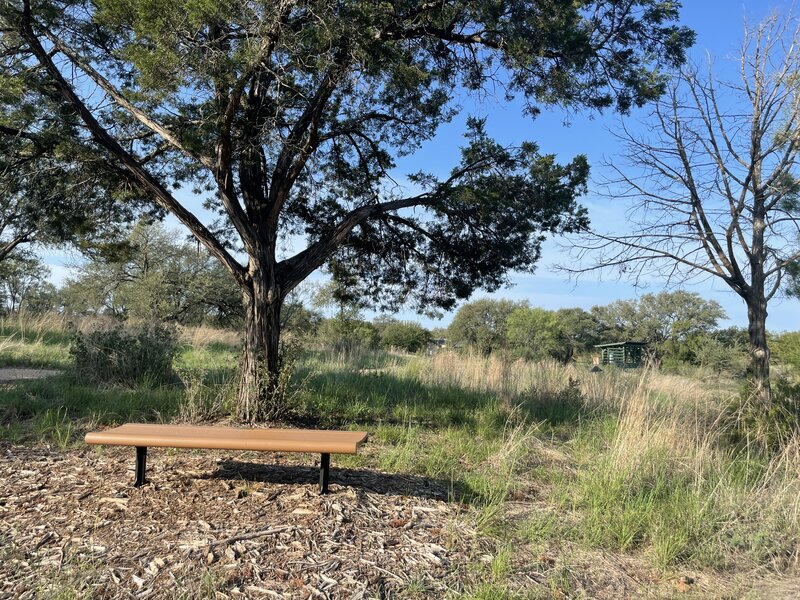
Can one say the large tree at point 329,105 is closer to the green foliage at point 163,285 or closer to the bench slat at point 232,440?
the bench slat at point 232,440

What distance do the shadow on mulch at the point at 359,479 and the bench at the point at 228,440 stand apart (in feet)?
1.42

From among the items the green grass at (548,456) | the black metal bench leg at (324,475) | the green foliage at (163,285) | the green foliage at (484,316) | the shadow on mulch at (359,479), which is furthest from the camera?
the green foliage at (484,316)

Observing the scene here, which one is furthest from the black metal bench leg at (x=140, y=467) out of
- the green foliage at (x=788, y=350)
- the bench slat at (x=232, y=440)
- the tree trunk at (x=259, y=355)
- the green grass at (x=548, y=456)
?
the green foliage at (x=788, y=350)

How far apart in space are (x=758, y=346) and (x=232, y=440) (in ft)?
21.9

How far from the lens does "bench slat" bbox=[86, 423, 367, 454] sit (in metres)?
3.78

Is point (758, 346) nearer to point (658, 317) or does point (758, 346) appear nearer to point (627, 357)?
point (627, 357)

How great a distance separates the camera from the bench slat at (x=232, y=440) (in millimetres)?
3777

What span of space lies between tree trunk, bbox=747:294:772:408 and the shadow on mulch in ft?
15.4

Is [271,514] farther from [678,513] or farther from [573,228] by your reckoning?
[573,228]

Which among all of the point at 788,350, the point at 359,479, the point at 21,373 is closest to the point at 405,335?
the point at 788,350

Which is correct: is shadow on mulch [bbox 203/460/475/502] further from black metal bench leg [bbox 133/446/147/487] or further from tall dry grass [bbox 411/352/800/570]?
tall dry grass [bbox 411/352/800/570]

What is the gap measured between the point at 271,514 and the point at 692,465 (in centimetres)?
375

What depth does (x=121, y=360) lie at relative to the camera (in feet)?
→ 28.6

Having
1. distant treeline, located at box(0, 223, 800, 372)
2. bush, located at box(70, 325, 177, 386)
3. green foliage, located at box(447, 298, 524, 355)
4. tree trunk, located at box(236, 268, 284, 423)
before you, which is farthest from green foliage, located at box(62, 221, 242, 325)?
green foliage, located at box(447, 298, 524, 355)
